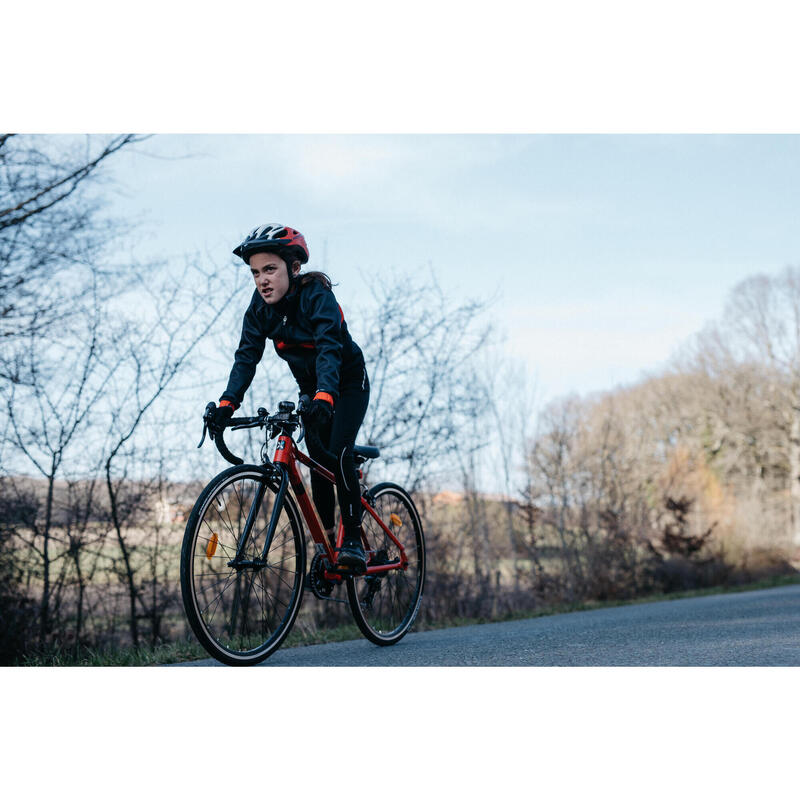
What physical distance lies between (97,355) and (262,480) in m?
4.64

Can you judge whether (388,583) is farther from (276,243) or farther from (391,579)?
(276,243)

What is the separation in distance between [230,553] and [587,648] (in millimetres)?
2049

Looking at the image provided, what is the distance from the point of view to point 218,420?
3.98 metres

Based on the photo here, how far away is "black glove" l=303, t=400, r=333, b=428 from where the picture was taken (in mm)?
3840

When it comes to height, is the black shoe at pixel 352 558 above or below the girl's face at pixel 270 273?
below

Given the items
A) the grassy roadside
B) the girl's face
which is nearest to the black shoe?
the grassy roadside

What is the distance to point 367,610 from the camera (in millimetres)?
4891

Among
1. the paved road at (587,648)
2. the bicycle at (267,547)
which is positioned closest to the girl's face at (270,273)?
the bicycle at (267,547)

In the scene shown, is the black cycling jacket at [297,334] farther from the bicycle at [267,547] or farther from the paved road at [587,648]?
the paved road at [587,648]

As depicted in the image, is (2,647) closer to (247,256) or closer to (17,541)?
(17,541)

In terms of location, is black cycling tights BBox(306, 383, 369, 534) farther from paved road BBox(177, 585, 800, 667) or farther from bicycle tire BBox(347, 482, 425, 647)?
paved road BBox(177, 585, 800, 667)

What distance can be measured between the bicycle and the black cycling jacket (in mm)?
290

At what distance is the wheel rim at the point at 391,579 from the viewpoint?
4.92 m

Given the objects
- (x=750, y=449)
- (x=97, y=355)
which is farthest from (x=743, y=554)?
(x=97, y=355)
